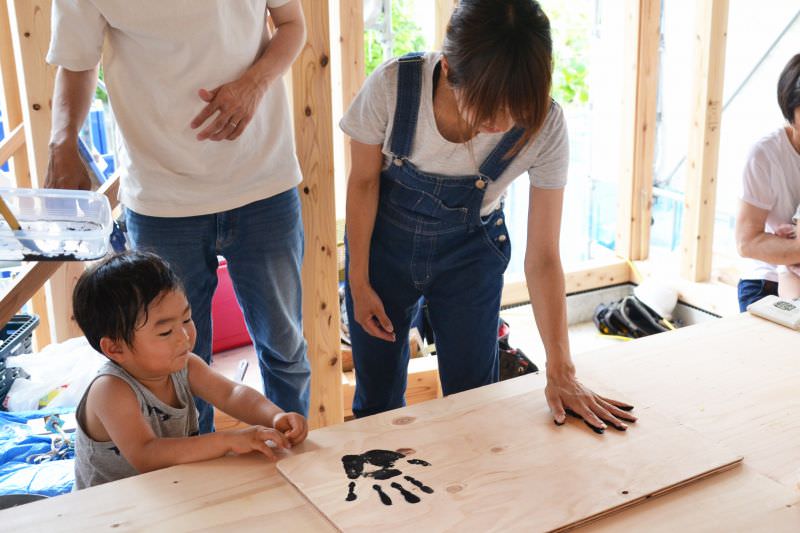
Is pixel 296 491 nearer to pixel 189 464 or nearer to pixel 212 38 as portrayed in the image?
pixel 189 464

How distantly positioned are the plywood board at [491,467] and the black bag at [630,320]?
7.77 ft

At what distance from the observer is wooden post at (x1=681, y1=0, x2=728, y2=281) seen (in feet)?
11.4

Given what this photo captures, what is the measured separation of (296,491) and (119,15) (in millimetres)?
1070

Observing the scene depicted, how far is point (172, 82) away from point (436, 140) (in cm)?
58

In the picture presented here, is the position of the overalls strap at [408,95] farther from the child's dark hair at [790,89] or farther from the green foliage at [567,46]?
the green foliage at [567,46]

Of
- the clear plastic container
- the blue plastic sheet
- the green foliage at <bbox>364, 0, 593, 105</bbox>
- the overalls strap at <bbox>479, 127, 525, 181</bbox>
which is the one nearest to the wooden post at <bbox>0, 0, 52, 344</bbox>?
the blue plastic sheet

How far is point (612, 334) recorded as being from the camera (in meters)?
3.85

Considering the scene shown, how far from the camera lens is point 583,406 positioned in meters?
1.40

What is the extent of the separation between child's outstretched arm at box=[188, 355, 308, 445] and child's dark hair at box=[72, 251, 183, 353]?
18 cm

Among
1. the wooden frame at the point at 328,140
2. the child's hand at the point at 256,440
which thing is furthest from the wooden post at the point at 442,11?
the child's hand at the point at 256,440

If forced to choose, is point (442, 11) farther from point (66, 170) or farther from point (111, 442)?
point (111, 442)

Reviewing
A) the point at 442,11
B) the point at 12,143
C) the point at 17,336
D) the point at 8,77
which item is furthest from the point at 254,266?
the point at 442,11

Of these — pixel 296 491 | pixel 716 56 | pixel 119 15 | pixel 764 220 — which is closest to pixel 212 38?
pixel 119 15

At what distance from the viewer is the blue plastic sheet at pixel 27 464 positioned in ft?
6.39
